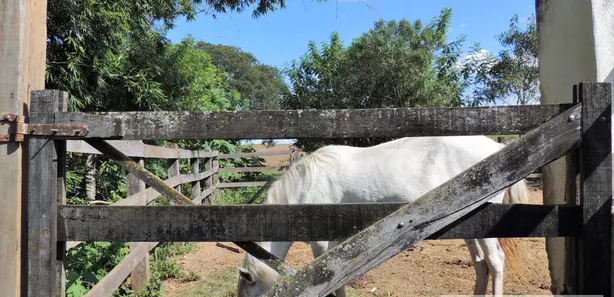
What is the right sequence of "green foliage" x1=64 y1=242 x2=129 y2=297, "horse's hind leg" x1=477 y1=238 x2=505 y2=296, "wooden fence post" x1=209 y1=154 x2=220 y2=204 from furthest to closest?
"wooden fence post" x1=209 y1=154 x2=220 y2=204, "horse's hind leg" x1=477 y1=238 x2=505 y2=296, "green foliage" x1=64 y1=242 x2=129 y2=297

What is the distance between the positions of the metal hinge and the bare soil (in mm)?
3695

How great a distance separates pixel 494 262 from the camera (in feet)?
13.8

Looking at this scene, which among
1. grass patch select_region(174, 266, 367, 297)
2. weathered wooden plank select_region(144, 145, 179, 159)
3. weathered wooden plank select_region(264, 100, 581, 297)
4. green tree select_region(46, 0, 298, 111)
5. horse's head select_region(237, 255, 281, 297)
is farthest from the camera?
green tree select_region(46, 0, 298, 111)

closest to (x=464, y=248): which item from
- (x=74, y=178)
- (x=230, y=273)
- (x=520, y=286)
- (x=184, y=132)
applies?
(x=520, y=286)

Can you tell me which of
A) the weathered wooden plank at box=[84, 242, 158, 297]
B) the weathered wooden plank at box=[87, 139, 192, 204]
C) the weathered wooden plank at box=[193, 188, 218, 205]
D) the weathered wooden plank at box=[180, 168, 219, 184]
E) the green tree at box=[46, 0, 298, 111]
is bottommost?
the weathered wooden plank at box=[84, 242, 158, 297]

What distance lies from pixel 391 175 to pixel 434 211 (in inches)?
128

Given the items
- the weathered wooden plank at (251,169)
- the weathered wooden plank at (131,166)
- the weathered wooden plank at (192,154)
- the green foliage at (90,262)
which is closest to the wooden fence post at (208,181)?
the weathered wooden plank at (192,154)

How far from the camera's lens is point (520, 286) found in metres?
4.91

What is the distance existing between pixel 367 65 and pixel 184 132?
452 inches

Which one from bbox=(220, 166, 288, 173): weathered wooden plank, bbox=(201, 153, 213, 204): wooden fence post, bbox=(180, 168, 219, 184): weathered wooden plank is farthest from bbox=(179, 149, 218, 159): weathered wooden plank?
bbox=(220, 166, 288, 173): weathered wooden plank

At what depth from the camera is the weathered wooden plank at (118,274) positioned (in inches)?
135

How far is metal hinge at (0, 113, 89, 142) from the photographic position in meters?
1.55

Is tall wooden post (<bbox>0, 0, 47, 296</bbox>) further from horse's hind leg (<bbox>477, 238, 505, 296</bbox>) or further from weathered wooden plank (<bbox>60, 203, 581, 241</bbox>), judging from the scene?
horse's hind leg (<bbox>477, 238, 505, 296</bbox>)

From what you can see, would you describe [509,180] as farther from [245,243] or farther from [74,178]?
[74,178]
